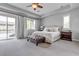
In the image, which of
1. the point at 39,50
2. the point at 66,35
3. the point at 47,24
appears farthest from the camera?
the point at 47,24

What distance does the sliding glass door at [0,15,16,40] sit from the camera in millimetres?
5863

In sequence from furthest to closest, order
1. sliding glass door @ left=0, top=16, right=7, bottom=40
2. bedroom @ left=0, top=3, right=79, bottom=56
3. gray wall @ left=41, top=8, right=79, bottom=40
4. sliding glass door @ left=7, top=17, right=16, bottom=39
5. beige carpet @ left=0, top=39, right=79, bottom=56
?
1. sliding glass door @ left=7, top=17, right=16, bottom=39
2. sliding glass door @ left=0, top=16, right=7, bottom=40
3. gray wall @ left=41, top=8, right=79, bottom=40
4. bedroom @ left=0, top=3, right=79, bottom=56
5. beige carpet @ left=0, top=39, right=79, bottom=56

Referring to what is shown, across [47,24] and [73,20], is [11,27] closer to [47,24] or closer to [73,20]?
[47,24]

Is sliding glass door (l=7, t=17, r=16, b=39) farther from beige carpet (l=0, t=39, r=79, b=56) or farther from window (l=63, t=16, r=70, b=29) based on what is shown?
window (l=63, t=16, r=70, b=29)

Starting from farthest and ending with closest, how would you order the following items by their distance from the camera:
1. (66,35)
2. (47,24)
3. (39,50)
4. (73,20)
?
(47,24), (66,35), (73,20), (39,50)

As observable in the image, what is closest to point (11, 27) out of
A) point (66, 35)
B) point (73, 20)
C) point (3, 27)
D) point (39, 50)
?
point (3, 27)

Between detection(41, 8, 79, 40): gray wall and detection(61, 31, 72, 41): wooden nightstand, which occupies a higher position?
detection(41, 8, 79, 40): gray wall

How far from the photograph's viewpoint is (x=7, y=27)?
612 centimetres

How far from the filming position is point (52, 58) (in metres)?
2.36

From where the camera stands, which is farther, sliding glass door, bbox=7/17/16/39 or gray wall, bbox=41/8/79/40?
sliding glass door, bbox=7/17/16/39

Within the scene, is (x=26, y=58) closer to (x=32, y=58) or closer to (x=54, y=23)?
(x=32, y=58)

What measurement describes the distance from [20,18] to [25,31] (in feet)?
4.45

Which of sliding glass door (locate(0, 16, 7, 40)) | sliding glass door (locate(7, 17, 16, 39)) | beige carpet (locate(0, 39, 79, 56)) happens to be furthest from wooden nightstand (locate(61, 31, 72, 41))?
sliding glass door (locate(0, 16, 7, 40))

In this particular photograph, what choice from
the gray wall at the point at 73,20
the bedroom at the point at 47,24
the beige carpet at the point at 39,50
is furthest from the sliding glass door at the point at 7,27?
the gray wall at the point at 73,20
